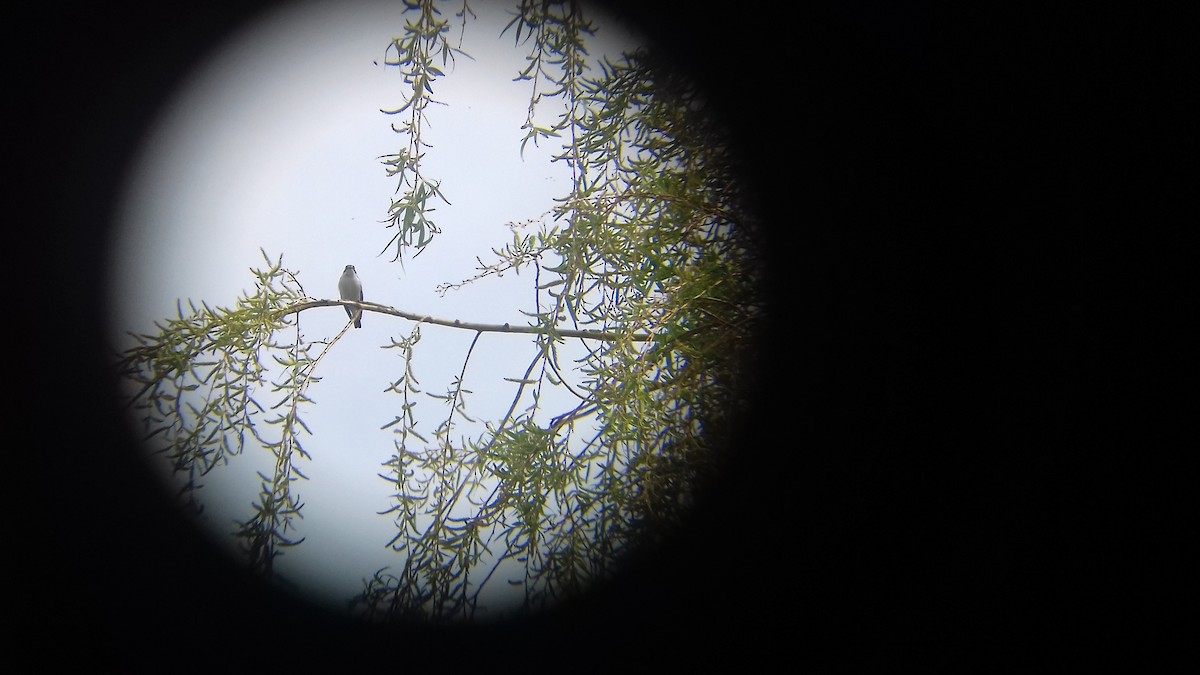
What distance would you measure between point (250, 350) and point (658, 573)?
777 mm

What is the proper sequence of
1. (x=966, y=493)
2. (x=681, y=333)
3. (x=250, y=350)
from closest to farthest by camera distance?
(x=966, y=493) < (x=681, y=333) < (x=250, y=350)

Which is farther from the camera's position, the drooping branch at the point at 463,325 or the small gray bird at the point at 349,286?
the small gray bird at the point at 349,286

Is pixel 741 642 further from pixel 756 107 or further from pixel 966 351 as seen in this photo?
pixel 756 107

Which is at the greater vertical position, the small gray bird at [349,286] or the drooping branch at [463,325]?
the small gray bird at [349,286]

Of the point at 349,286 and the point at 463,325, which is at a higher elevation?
the point at 349,286

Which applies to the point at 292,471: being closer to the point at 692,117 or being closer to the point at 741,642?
the point at 741,642

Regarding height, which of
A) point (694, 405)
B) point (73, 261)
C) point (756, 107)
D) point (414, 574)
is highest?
point (73, 261)

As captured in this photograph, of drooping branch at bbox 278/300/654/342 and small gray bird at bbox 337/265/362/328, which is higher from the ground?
small gray bird at bbox 337/265/362/328

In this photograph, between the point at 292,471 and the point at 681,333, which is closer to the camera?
the point at 681,333

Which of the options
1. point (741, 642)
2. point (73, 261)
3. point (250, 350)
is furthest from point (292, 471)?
point (741, 642)

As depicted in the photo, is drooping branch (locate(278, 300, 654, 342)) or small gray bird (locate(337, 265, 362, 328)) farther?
small gray bird (locate(337, 265, 362, 328))

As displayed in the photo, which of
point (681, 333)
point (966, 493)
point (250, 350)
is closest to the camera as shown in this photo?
point (966, 493)

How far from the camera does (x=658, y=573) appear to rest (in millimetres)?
886

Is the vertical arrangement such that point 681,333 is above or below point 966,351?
above
